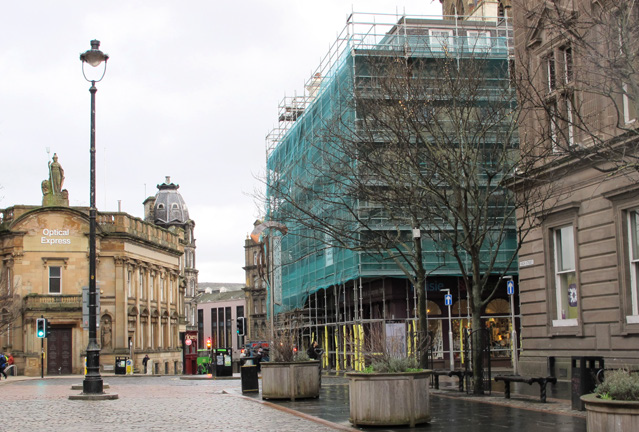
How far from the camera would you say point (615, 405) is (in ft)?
33.4

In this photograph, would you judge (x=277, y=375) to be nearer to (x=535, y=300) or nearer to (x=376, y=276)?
(x=535, y=300)

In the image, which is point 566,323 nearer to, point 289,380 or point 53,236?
point 289,380

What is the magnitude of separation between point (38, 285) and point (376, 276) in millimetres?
32822

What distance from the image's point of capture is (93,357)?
968 inches

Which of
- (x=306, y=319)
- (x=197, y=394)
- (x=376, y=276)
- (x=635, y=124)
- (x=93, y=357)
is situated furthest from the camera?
→ (x=306, y=319)

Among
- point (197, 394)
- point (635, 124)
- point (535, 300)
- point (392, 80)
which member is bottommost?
point (197, 394)

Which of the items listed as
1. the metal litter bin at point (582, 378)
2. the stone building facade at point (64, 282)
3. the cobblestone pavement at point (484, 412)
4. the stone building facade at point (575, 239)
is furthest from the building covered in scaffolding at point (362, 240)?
the stone building facade at point (64, 282)

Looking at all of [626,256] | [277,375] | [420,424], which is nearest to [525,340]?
[626,256]

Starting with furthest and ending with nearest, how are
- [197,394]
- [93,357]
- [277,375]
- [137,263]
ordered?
1. [137,263]
2. [197,394]
3. [93,357]
4. [277,375]

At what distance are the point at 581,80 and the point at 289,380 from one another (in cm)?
1046

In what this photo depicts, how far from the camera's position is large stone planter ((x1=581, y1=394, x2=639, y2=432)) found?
10.0 metres

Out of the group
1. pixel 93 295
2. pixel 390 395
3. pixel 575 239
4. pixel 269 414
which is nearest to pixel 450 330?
pixel 575 239

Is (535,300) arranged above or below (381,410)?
above

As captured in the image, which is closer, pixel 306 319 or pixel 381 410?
pixel 381 410
